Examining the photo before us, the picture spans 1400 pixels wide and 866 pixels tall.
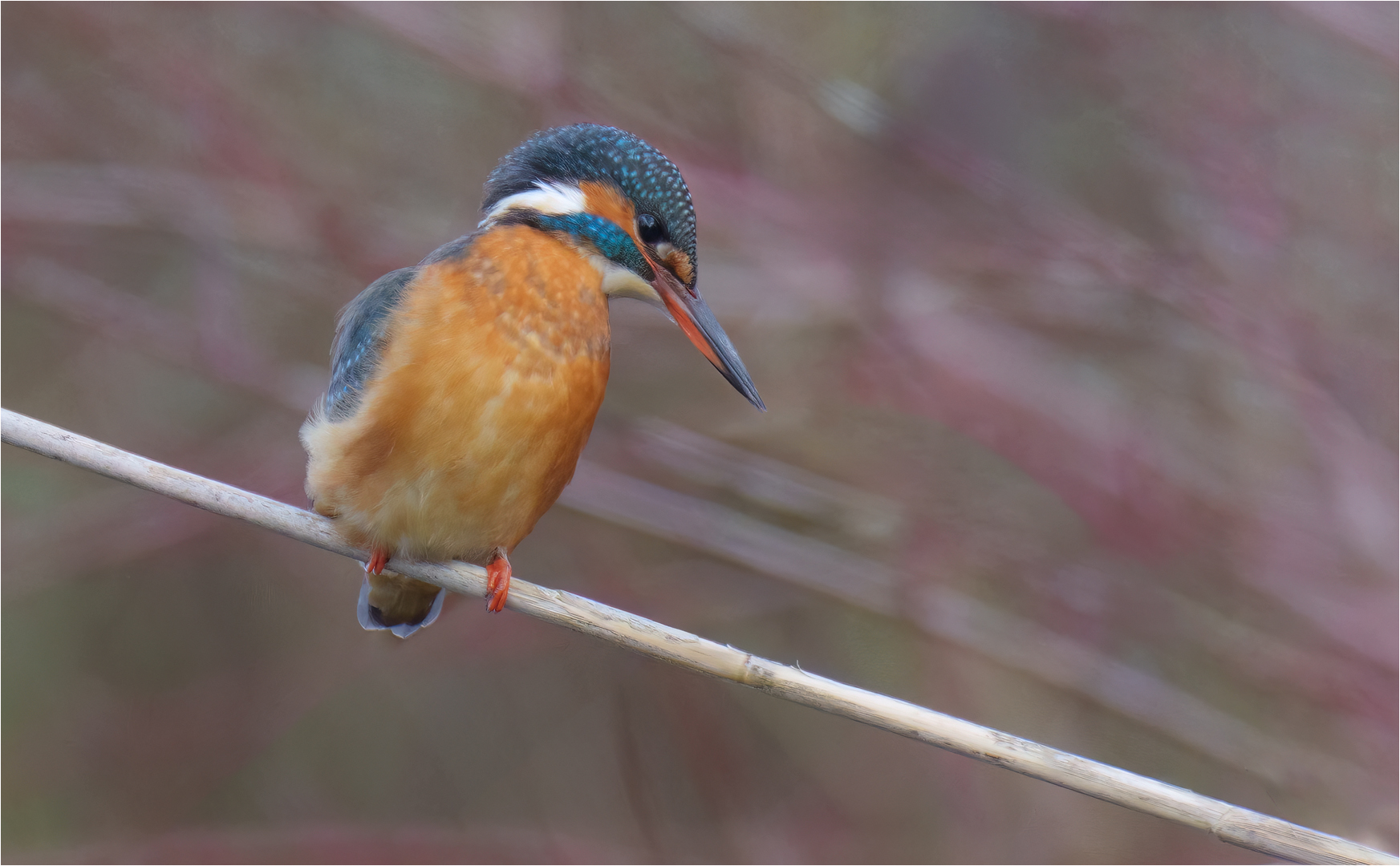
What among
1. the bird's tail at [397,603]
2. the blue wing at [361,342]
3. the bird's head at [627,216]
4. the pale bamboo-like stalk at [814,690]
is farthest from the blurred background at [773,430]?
the pale bamboo-like stalk at [814,690]

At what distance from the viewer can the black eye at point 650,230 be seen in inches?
66.2

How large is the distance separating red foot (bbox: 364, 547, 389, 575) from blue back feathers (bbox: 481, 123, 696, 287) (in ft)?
1.97

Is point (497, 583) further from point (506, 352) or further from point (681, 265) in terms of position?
point (681, 265)

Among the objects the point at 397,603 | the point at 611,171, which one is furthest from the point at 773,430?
the point at 611,171

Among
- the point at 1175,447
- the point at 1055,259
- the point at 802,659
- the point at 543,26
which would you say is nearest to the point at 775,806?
the point at 802,659

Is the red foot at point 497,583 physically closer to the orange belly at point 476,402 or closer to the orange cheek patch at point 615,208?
the orange belly at point 476,402

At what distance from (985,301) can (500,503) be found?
1416 millimetres

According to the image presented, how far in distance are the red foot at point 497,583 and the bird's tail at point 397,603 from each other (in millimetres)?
211

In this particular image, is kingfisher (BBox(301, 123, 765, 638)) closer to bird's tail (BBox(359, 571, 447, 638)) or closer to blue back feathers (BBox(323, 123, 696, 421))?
blue back feathers (BBox(323, 123, 696, 421))

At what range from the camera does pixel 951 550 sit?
2.74 m

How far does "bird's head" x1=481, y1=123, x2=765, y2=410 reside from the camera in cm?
166

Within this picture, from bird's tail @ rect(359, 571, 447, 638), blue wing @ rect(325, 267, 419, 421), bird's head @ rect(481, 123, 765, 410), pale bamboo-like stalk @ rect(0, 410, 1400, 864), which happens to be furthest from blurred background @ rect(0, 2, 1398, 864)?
pale bamboo-like stalk @ rect(0, 410, 1400, 864)

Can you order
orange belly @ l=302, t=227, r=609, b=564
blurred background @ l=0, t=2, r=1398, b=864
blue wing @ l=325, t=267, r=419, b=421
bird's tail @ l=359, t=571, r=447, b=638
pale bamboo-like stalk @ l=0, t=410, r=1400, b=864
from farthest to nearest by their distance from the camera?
blurred background @ l=0, t=2, r=1398, b=864, bird's tail @ l=359, t=571, r=447, b=638, blue wing @ l=325, t=267, r=419, b=421, orange belly @ l=302, t=227, r=609, b=564, pale bamboo-like stalk @ l=0, t=410, r=1400, b=864

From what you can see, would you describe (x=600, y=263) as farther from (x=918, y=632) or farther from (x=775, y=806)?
(x=775, y=806)
